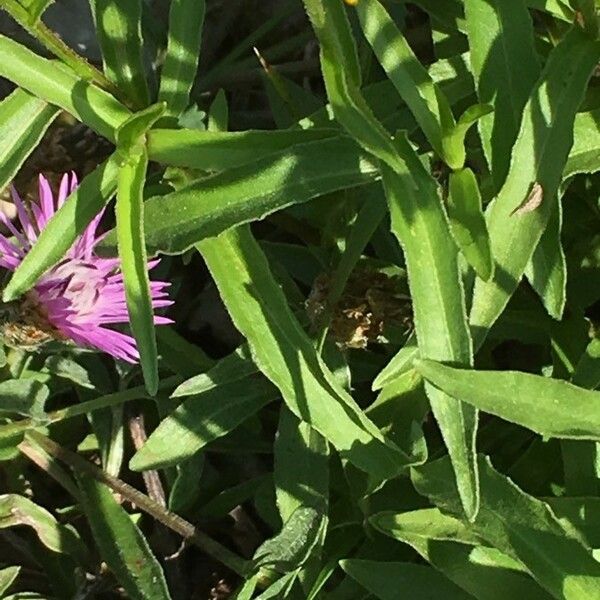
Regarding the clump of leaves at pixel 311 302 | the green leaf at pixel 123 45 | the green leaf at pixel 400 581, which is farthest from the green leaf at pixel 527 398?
the green leaf at pixel 123 45

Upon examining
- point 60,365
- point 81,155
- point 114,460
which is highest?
point 81,155

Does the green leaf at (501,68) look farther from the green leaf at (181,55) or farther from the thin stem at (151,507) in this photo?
the thin stem at (151,507)

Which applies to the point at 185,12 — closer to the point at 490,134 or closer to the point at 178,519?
the point at 490,134

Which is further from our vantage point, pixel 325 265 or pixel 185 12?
pixel 325 265

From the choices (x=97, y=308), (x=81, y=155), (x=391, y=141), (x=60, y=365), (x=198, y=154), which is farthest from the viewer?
(x=81, y=155)

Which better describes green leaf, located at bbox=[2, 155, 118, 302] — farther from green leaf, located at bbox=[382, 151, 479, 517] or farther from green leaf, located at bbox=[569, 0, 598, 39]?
green leaf, located at bbox=[569, 0, 598, 39]

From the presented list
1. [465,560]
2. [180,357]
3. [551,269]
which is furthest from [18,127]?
[465,560]

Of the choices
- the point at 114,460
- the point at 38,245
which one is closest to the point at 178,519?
the point at 114,460
